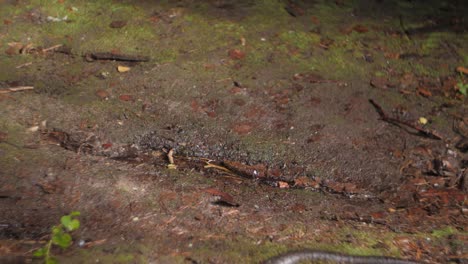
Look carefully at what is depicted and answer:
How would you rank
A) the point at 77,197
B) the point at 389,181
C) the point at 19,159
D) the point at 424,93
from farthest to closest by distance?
1. the point at 424,93
2. the point at 389,181
3. the point at 19,159
4. the point at 77,197

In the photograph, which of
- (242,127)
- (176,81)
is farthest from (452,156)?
(176,81)

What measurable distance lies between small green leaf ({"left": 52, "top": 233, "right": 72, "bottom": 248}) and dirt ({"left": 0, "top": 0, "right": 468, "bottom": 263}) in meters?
0.05

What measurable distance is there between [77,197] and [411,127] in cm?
220

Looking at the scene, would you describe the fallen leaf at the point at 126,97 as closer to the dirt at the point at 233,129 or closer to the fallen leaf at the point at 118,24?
the dirt at the point at 233,129

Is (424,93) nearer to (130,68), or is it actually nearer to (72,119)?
(130,68)

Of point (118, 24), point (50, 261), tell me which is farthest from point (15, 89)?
point (50, 261)

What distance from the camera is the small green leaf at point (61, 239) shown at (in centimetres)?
214

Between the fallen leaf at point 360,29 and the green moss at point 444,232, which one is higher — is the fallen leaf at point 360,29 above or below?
above

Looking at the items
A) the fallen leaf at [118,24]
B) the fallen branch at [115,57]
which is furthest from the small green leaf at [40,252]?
the fallen leaf at [118,24]

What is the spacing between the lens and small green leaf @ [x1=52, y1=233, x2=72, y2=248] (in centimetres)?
214

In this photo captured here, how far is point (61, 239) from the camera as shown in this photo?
2154 millimetres

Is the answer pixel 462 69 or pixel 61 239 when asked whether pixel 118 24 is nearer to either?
pixel 61 239

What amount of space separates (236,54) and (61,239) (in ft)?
7.69

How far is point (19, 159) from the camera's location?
117 inches
